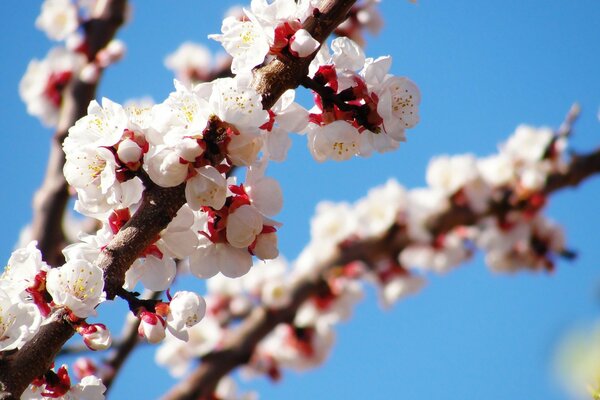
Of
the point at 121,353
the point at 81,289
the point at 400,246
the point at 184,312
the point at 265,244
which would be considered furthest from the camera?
the point at 400,246

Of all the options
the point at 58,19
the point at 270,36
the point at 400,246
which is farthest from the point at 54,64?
the point at 270,36

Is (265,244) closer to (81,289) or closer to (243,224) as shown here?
(243,224)

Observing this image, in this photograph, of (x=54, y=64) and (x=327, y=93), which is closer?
(x=327, y=93)

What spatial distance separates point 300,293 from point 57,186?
2.50 m

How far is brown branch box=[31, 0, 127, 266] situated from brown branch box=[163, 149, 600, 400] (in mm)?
1674

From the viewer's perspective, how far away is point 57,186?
11.9 ft

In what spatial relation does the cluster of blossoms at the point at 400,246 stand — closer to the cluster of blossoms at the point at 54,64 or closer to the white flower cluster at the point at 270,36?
the cluster of blossoms at the point at 54,64

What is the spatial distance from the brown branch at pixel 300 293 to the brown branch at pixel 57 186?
1674mm

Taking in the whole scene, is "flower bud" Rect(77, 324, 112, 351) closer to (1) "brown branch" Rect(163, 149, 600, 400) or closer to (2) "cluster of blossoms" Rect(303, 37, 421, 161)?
(2) "cluster of blossoms" Rect(303, 37, 421, 161)

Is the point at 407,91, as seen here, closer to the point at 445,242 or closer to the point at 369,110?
the point at 369,110

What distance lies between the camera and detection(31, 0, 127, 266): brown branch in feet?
11.7

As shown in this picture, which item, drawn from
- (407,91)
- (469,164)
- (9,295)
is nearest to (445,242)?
(469,164)

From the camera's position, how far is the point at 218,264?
61.7 inches

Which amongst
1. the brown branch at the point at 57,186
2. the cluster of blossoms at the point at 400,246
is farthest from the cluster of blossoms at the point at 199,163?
the cluster of blossoms at the point at 400,246
